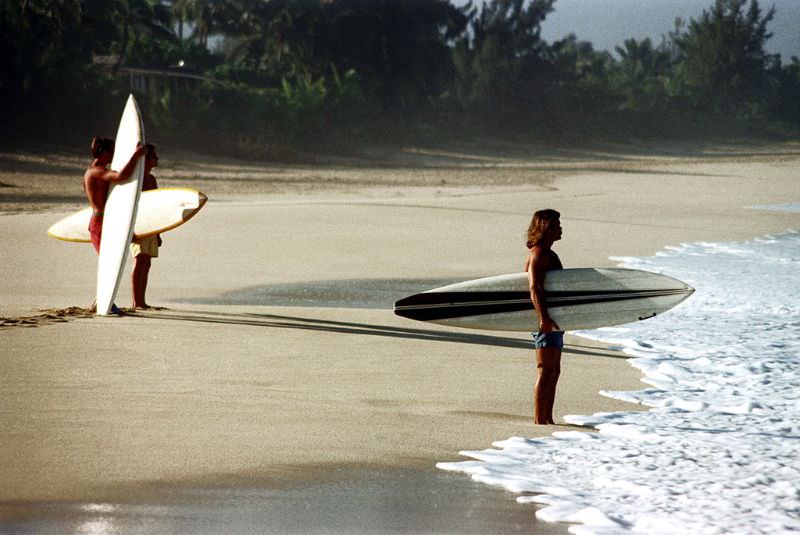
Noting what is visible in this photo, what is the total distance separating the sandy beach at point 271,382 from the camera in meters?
4.17

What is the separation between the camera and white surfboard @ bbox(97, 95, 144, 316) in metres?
7.50

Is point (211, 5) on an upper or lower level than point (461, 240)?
upper

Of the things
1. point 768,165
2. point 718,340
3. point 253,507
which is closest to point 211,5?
point 768,165

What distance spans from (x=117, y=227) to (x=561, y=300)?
11.5 ft

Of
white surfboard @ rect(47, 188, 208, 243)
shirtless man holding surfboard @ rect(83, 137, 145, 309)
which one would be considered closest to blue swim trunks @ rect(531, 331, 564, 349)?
white surfboard @ rect(47, 188, 208, 243)

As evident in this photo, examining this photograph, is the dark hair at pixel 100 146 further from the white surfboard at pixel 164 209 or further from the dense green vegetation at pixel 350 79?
the dense green vegetation at pixel 350 79

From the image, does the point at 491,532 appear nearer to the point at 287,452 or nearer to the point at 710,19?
the point at 287,452

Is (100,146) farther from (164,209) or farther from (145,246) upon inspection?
(145,246)

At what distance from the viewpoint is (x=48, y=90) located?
30.8 m

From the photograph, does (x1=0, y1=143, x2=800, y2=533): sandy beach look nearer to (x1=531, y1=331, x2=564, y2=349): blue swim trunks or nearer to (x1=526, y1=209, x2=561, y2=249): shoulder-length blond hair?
(x1=531, y1=331, x2=564, y2=349): blue swim trunks

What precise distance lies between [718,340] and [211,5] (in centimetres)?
4256

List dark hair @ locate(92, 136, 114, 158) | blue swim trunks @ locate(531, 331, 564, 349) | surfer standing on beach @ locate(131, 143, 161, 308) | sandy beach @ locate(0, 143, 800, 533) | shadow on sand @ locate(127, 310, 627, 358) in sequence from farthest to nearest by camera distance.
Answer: surfer standing on beach @ locate(131, 143, 161, 308), dark hair @ locate(92, 136, 114, 158), shadow on sand @ locate(127, 310, 627, 358), blue swim trunks @ locate(531, 331, 564, 349), sandy beach @ locate(0, 143, 800, 533)

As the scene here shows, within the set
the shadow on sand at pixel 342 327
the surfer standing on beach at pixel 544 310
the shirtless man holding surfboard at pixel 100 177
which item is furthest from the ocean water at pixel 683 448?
the shirtless man holding surfboard at pixel 100 177

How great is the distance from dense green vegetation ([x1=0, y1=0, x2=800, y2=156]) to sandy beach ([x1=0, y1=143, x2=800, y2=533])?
54.1ft
